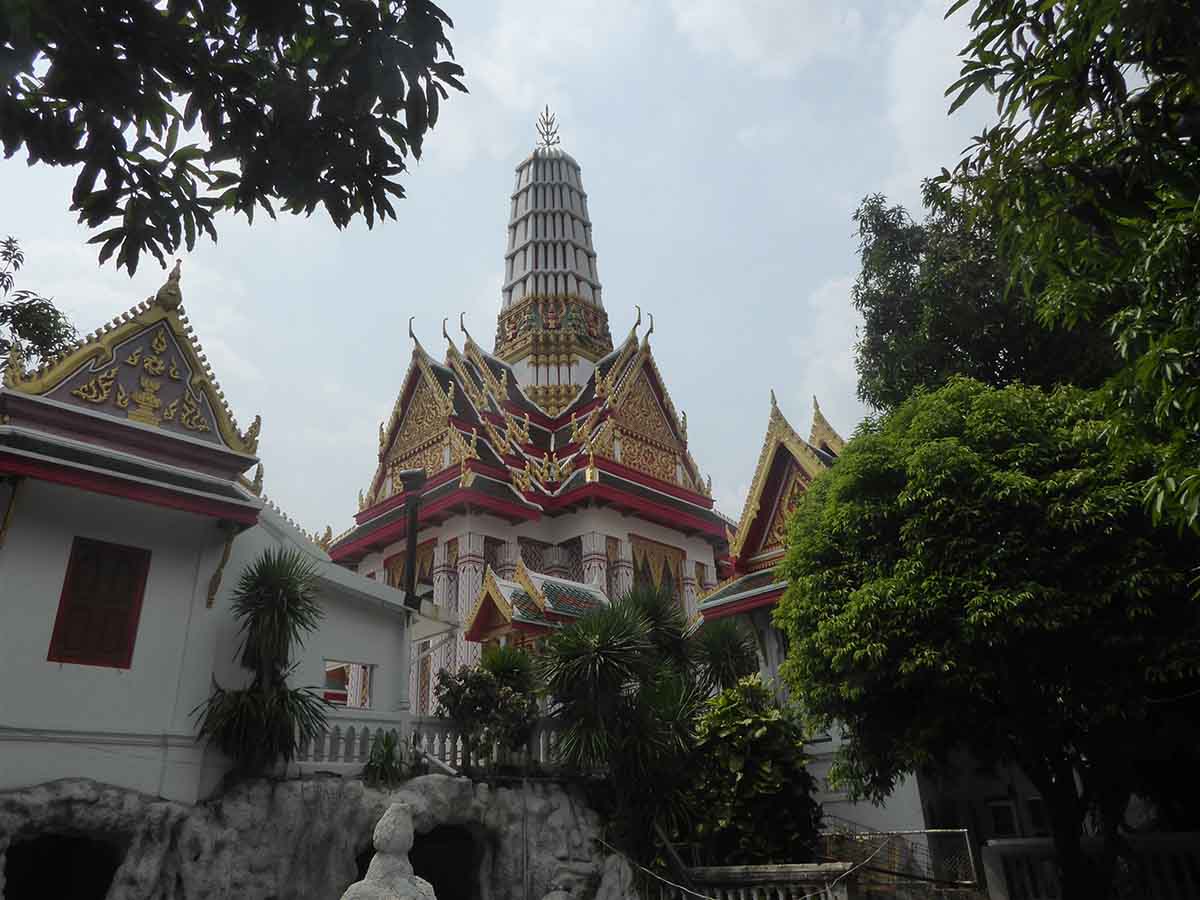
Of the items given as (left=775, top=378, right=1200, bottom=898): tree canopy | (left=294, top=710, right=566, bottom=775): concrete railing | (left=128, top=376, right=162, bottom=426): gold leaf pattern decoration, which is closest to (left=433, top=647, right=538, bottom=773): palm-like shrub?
(left=294, top=710, right=566, bottom=775): concrete railing

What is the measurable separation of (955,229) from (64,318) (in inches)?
626

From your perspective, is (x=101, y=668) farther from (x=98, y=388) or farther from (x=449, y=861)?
(x=449, y=861)

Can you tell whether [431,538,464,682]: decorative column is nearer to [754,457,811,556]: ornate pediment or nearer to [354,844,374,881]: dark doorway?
[754,457,811,556]: ornate pediment

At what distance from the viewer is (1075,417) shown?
959cm

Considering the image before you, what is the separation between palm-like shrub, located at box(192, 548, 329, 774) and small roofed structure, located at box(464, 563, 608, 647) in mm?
4878

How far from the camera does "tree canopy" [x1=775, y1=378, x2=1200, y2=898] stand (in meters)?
8.37

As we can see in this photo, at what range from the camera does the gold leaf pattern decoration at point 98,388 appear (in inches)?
414

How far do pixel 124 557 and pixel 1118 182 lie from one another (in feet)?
32.8

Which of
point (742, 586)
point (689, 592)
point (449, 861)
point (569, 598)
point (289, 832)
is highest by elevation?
point (689, 592)

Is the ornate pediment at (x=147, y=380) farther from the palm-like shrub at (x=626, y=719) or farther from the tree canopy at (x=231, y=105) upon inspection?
the tree canopy at (x=231, y=105)

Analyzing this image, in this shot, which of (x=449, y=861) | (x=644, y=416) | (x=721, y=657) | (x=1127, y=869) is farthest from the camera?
(x=644, y=416)

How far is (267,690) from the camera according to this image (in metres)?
9.69

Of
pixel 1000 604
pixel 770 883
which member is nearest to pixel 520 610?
pixel 770 883

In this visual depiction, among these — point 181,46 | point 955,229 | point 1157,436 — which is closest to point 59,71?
point 181,46
